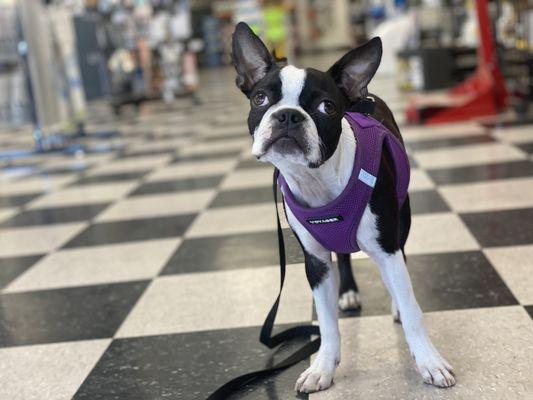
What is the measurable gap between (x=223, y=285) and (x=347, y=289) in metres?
0.38

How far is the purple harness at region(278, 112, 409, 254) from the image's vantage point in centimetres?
107

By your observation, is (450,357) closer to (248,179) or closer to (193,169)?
(248,179)

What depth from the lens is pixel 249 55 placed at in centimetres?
110

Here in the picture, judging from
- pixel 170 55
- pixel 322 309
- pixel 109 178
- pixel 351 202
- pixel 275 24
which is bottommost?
pixel 109 178

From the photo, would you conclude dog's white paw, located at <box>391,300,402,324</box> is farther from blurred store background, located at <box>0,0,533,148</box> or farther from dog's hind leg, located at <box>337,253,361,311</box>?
blurred store background, located at <box>0,0,533,148</box>

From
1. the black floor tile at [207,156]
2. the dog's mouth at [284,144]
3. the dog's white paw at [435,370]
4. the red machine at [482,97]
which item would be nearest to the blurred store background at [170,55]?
the red machine at [482,97]

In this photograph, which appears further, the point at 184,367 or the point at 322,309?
the point at 184,367

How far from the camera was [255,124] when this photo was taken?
41.4 inches

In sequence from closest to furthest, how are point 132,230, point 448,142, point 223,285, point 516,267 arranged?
point 516,267
point 223,285
point 132,230
point 448,142


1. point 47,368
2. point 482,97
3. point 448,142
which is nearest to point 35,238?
point 47,368

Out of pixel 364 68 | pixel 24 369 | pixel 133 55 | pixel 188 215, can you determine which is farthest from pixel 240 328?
pixel 133 55

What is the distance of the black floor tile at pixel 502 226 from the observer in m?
1.83

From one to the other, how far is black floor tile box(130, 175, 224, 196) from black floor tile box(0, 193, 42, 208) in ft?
1.80

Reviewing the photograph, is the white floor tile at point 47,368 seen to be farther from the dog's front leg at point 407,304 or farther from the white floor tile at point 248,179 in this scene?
the white floor tile at point 248,179
